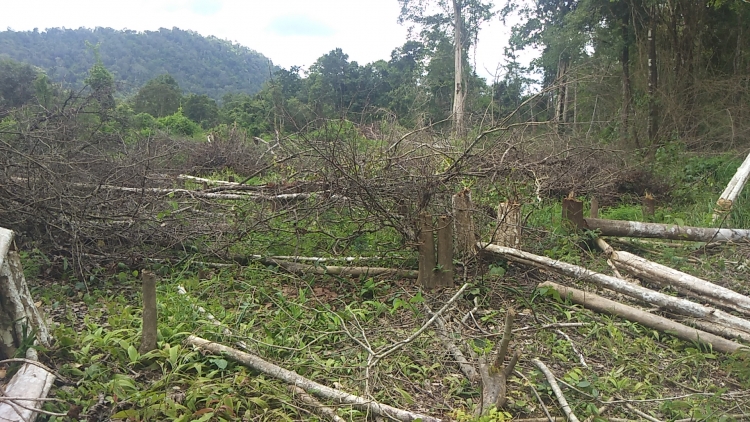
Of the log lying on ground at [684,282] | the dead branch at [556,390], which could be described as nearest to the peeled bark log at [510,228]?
the log lying on ground at [684,282]

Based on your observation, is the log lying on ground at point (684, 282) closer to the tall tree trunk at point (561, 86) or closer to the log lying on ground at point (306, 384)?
the tall tree trunk at point (561, 86)

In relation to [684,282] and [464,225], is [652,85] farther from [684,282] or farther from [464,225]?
[464,225]

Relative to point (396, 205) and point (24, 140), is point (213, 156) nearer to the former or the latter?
point (24, 140)

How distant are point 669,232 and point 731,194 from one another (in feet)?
4.94

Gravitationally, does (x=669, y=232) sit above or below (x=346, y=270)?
above

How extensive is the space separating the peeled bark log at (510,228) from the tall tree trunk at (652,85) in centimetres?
805

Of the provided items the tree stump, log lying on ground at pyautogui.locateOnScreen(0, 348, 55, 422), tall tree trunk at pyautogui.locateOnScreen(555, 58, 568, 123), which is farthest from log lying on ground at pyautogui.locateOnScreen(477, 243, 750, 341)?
log lying on ground at pyautogui.locateOnScreen(0, 348, 55, 422)

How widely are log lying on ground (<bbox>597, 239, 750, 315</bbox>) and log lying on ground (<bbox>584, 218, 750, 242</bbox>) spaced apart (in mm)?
626

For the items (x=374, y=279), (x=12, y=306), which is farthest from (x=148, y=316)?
(x=374, y=279)

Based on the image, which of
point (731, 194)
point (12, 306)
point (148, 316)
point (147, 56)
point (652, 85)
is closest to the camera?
point (12, 306)

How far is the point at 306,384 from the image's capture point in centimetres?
257

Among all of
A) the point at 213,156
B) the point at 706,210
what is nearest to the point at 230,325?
the point at 706,210

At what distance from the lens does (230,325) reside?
10.9 ft

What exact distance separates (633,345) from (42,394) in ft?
11.2
